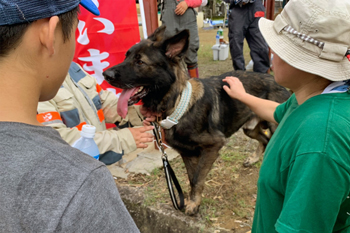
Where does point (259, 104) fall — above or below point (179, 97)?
above

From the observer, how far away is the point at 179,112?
9.16ft

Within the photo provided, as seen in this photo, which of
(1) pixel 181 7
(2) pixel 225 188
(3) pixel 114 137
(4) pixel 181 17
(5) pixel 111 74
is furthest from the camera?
(4) pixel 181 17

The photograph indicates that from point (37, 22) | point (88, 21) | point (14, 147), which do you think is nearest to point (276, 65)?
point (37, 22)

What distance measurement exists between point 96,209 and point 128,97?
6.90ft

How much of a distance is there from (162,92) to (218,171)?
5.16 ft

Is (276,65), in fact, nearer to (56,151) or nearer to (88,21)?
(56,151)

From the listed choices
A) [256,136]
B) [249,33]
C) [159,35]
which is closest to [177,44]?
[159,35]

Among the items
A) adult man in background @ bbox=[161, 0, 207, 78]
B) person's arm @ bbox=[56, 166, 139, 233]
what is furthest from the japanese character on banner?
person's arm @ bbox=[56, 166, 139, 233]

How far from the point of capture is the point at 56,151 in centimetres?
70

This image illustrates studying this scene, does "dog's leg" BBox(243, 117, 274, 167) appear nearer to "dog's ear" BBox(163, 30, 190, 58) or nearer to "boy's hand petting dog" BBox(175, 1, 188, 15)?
"dog's ear" BBox(163, 30, 190, 58)

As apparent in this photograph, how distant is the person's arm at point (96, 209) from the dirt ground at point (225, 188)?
87.0 inches

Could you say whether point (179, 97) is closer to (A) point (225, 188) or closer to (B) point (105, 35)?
(A) point (225, 188)

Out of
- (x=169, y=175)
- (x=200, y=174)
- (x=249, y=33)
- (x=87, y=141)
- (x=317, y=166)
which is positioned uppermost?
(x=317, y=166)

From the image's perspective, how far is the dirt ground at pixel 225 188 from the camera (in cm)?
284
